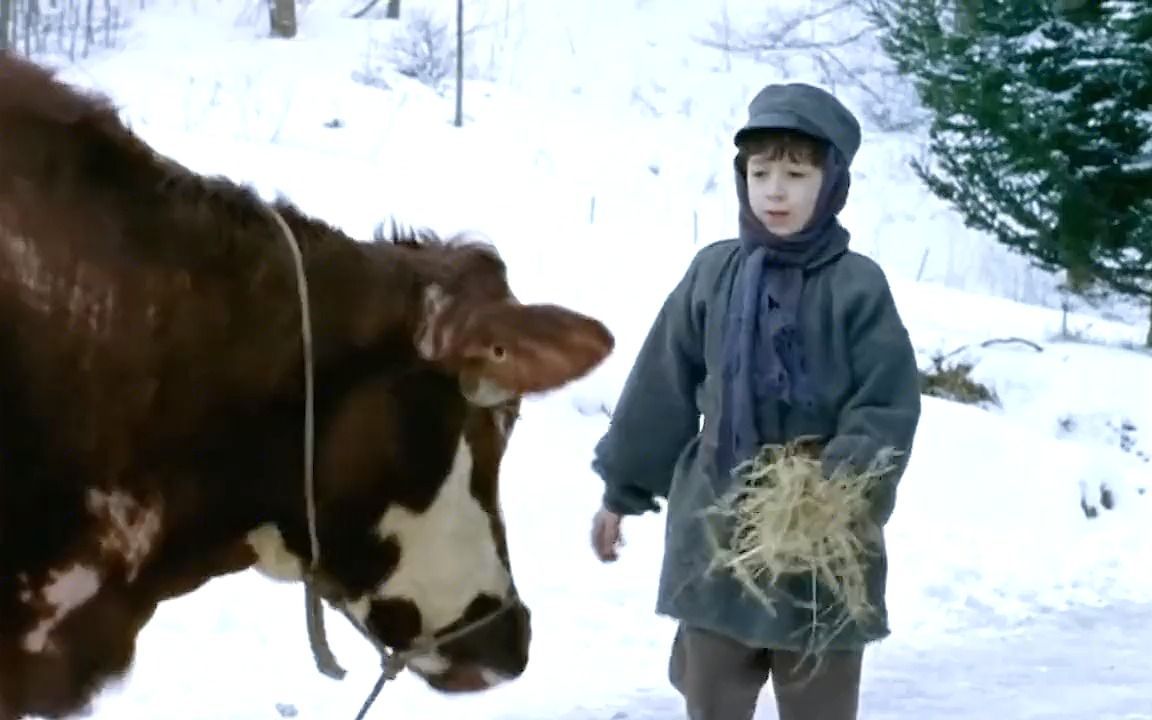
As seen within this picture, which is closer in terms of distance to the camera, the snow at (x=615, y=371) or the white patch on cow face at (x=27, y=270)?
the white patch on cow face at (x=27, y=270)

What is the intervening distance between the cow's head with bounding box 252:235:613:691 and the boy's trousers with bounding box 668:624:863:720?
2.84 feet

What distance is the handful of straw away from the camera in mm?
2656

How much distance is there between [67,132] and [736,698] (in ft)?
5.59

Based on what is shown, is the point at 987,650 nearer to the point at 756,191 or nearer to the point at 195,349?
the point at 756,191

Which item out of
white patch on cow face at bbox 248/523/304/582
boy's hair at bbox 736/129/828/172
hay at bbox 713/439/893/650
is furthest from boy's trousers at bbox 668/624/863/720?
white patch on cow face at bbox 248/523/304/582

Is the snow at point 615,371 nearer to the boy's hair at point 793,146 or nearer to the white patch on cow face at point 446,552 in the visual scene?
the white patch on cow face at point 446,552

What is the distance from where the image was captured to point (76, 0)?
47.9ft

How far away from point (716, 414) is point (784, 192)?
1.39ft

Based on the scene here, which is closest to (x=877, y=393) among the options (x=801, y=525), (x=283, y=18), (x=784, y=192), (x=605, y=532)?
(x=801, y=525)

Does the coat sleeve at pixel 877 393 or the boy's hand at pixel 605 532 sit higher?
the coat sleeve at pixel 877 393

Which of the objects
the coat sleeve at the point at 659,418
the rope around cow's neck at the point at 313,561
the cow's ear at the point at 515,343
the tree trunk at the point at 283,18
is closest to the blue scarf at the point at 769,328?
the coat sleeve at the point at 659,418

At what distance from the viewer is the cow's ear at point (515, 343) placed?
6.18 ft

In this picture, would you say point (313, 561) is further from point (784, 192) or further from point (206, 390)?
point (784, 192)

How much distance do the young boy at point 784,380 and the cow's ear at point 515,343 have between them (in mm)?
895
